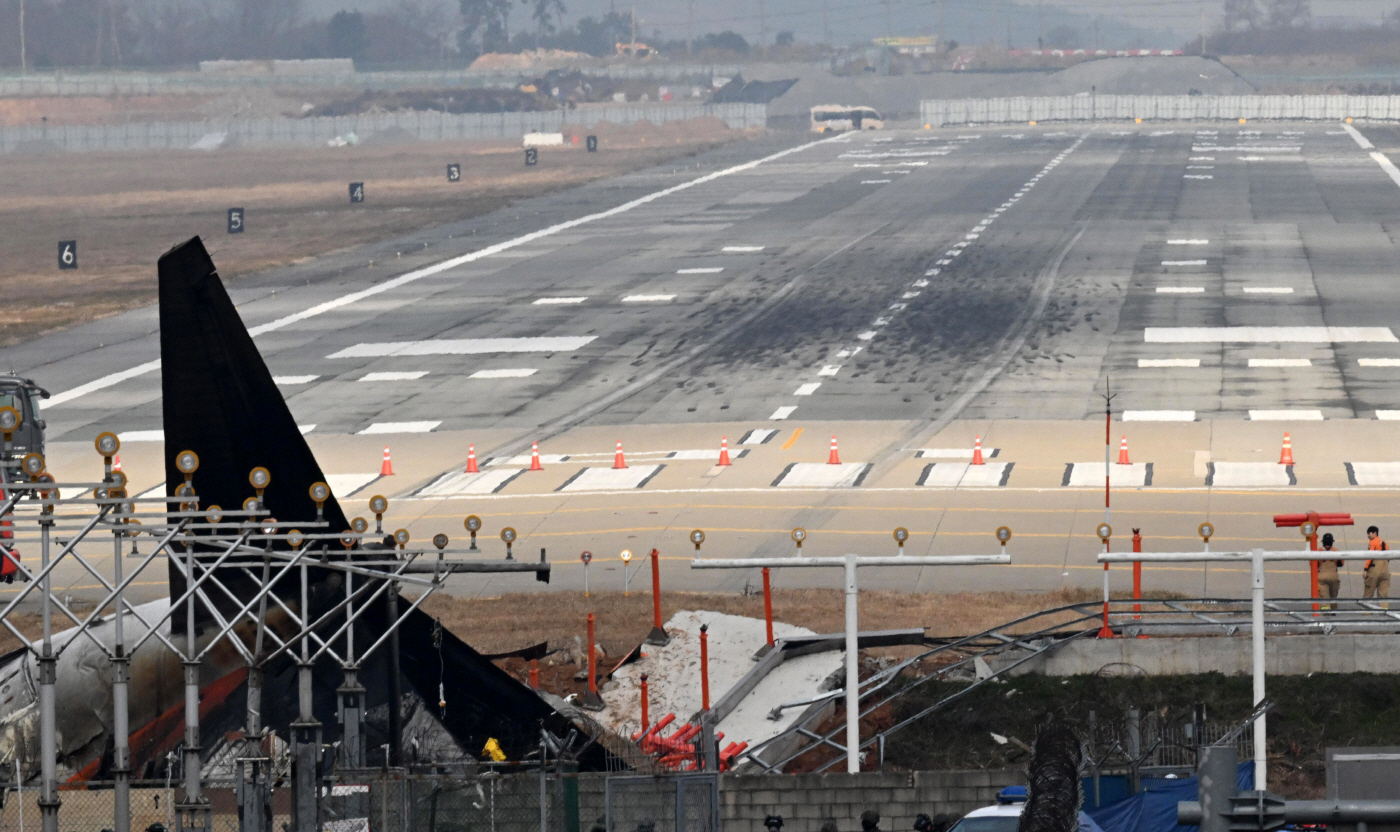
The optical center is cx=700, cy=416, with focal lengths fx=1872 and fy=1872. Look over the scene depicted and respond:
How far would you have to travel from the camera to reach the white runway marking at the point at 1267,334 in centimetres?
6856

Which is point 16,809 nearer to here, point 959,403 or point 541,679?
point 541,679

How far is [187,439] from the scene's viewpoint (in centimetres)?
2616

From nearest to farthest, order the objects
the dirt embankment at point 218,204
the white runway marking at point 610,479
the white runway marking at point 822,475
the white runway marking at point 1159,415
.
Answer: the white runway marking at point 822,475 → the white runway marking at point 610,479 → the white runway marking at point 1159,415 → the dirt embankment at point 218,204

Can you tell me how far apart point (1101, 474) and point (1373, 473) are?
6944 millimetres

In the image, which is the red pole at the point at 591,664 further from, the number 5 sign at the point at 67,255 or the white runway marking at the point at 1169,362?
the number 5 sign at the point at 67,255

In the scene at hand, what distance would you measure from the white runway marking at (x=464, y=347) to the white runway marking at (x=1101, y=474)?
26.3 meters

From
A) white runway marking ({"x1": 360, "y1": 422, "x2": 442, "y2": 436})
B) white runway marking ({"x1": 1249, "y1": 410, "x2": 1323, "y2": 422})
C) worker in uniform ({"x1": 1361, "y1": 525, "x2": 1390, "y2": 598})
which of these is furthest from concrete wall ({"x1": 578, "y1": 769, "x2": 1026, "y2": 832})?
white runway marking ({"x1": 360, "y1": 422, "x2": 442, "y2": 436})

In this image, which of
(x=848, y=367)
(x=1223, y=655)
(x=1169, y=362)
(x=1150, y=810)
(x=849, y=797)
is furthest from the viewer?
(x=848, y=367)

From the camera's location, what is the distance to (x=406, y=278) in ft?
302

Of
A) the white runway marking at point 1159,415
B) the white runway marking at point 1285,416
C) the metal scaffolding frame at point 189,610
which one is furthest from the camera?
the white runway marking at point 1159,415

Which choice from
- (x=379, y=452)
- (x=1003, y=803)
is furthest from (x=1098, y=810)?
(x=379, y=452)

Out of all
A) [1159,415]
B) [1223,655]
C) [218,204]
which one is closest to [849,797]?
[1223,655]

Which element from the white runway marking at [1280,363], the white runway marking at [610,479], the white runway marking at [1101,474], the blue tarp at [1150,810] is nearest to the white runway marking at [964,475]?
the white runway marking at [1101,474]

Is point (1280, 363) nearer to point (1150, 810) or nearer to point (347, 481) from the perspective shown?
point (347, 481)
